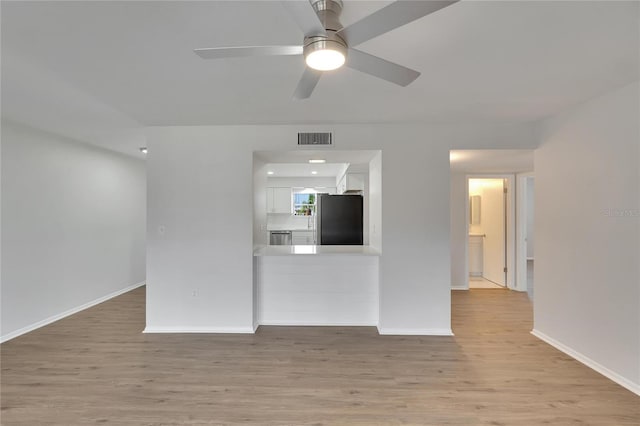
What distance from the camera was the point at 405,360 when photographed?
2.81 m

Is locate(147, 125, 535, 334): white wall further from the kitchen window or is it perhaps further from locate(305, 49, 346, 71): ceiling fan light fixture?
the kitchen window

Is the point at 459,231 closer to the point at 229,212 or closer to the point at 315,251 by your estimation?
the point at 315,251

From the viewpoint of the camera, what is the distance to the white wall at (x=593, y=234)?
2.35m

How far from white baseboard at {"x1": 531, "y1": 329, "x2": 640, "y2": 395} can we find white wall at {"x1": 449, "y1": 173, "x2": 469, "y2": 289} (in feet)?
6.50

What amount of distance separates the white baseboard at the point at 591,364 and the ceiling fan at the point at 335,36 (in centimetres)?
282

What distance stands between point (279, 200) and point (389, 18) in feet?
22.0

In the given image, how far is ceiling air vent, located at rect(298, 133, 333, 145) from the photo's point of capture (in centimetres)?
344

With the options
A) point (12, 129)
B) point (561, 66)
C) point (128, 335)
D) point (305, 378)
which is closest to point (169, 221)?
point (128, 335)

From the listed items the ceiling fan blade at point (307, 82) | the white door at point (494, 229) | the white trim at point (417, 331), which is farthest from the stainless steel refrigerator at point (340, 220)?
the ceiling fan blade at point (307, 82)

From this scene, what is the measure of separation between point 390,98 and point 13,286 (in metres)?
4.39

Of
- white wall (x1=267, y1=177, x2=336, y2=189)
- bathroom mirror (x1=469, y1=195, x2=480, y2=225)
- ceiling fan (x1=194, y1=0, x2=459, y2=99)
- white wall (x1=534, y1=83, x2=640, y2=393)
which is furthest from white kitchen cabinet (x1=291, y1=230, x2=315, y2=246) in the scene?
ceiling fan (x1=194, y1=0, x2=459, y2=99)

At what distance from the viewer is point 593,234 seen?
2.66 meters

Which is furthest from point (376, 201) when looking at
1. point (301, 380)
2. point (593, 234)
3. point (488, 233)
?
point (488, 233)

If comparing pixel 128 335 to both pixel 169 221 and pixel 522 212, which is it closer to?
pixel 169 221
